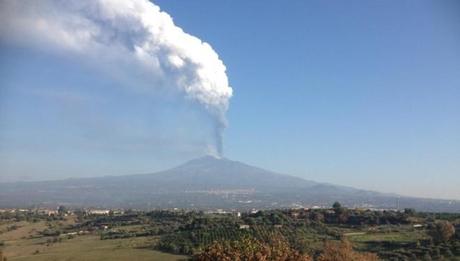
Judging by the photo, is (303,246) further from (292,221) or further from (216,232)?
(292,221)

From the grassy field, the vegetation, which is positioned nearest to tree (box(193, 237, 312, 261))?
the vegetation

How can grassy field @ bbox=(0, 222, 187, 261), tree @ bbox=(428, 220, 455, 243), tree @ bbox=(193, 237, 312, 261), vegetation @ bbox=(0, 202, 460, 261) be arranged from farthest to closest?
grassy field @ bbox=(0, 222, 187, 261)
tree @ bbox=(428, 220, 455, 243)
vegetation @ bbox=(0, 202, 460, 261)
tree @ bbox=(193, 237, 312, 261)

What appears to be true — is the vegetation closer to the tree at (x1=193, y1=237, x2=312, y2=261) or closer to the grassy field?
the grassy field

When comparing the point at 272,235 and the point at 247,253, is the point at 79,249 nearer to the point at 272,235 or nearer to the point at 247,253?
the point at 272,235

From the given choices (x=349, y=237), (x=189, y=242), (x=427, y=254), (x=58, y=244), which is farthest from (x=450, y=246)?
(x=58, y=244)

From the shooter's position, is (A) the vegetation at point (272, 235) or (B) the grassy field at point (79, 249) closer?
(A) the vegetation at point (272, 235)

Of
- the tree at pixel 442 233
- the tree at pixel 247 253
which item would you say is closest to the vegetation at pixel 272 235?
the tree at pixel 442 233

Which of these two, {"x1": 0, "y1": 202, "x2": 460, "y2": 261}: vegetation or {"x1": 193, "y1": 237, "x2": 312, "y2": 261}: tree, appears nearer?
{"x1": 193, "y1": 237, "x2": 312, "y2": 261}: tree

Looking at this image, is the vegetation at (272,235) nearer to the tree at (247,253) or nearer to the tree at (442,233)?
the tree at (442,233)
